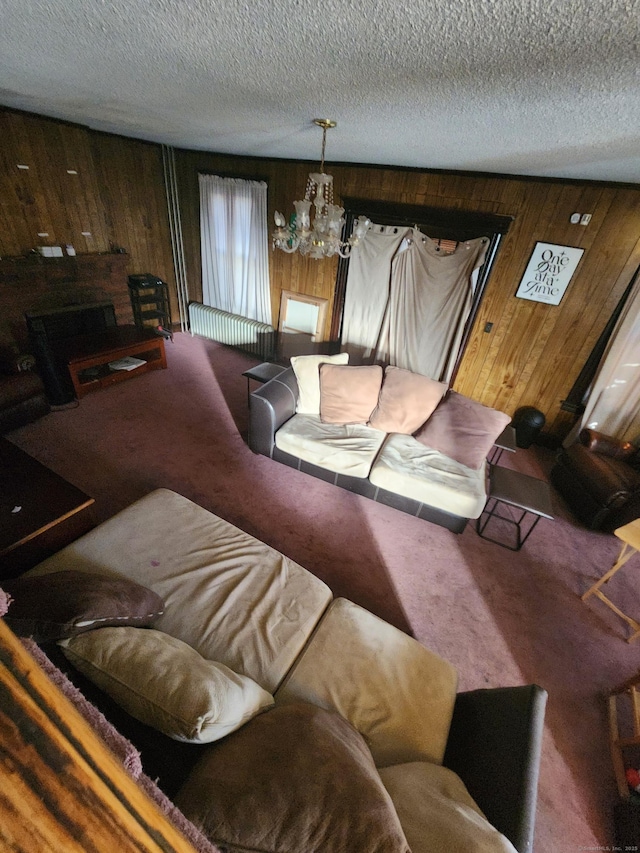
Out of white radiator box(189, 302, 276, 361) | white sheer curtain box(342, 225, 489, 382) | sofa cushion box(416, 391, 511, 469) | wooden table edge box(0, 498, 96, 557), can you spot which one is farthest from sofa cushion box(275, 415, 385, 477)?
white radiator box(189, 302, 276, 361)

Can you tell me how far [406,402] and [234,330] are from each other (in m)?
2.98

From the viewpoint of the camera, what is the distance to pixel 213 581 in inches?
62.7

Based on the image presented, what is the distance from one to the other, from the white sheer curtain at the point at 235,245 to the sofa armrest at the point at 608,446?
379 centimetres

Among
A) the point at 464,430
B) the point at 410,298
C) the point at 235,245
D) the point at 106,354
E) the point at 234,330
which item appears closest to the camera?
the point at 464,430

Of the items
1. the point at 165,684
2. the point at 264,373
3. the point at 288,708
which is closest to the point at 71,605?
the point at 165,684

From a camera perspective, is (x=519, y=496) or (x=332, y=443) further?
(x=332, y=443)

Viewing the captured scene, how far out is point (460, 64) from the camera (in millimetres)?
1028

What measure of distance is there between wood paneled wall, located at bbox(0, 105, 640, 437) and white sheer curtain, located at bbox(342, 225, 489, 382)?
0.22 meters

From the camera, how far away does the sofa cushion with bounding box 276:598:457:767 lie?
123cm

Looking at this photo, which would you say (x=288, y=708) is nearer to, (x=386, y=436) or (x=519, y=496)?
(x=519, y=496)

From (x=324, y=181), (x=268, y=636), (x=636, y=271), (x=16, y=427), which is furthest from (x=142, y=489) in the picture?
(x=636, y=271)

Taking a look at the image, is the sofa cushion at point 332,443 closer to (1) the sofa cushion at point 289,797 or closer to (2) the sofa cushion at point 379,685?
(2) the sofa cushion at point 379,685

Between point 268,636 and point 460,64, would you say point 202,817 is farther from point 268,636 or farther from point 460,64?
point 460,64

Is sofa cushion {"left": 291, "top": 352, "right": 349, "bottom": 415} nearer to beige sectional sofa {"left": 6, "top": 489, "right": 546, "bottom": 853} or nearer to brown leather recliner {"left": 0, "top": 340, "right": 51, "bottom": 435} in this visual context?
beige sectional sofa {"left": 6, "top": 489, "right": 546, "bottom": 853}
